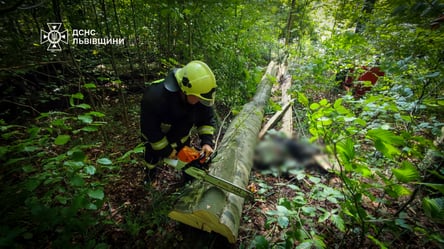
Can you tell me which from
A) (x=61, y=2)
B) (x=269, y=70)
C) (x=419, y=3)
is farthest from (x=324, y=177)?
(x=269, y=70)

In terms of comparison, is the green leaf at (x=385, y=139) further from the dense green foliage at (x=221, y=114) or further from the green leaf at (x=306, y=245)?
the green leaf at (x=306, y=245)

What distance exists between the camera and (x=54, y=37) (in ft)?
9.71

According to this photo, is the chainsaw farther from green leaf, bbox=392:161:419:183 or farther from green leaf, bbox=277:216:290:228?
green leaf, bbox=392:161:419:183

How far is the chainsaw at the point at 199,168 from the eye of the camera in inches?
81.1

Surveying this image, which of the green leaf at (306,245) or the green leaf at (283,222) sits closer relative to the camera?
the green leaf at (306,245)

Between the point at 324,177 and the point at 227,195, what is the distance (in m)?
1.67

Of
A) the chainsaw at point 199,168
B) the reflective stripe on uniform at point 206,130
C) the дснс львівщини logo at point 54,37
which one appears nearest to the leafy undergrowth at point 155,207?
the chainsaw at point 199,168

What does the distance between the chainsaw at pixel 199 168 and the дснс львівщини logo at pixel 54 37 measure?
2.42m

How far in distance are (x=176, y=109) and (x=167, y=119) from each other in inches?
8.8

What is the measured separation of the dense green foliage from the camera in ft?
4.51

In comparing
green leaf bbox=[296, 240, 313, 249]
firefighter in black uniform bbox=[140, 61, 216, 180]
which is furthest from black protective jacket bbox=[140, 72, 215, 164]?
green leaf bbox=[296, 240, 313, 249]

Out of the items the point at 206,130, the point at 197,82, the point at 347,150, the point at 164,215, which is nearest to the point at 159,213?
the point at 164,215

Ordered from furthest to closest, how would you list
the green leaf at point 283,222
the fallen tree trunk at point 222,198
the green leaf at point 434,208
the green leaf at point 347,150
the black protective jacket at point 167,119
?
the black protective jacket at point 167,119, the fallen tree trunk at point 222,198, the green leaf at point 283,222, the green leaf at point 347,150, the green leaf at point 434,208

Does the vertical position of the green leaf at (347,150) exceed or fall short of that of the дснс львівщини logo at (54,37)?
it falls short
